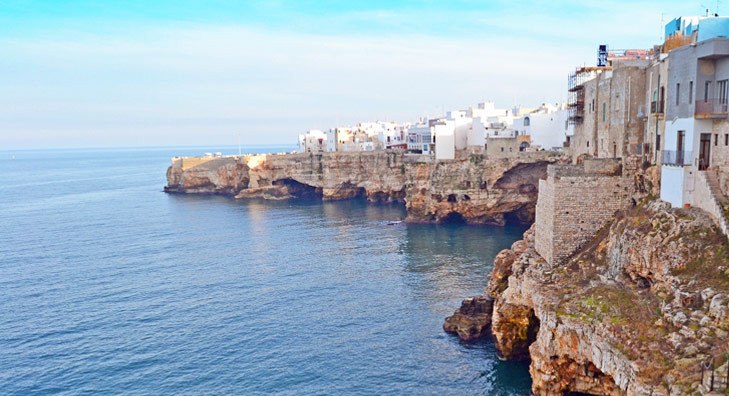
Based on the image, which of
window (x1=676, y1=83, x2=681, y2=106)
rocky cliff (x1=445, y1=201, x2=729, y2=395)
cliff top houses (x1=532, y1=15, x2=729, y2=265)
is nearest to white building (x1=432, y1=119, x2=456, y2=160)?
cliff top houses (x1=532, y1=15, x2=729, y2=265)

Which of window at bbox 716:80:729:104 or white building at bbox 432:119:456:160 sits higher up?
window at bbox 716:80:729:104

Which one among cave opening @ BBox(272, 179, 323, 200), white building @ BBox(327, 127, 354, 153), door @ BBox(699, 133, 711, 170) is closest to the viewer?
door @ BBox(699, 133, 711, 170)

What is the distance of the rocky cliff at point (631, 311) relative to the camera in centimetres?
2033

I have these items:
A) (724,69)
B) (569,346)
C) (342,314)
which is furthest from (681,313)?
(342,314)

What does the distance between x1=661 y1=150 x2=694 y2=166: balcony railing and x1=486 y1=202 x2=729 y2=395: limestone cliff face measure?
2.35m

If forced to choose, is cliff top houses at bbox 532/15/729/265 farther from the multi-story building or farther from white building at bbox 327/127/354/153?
white building at bbox 327/127/354/153

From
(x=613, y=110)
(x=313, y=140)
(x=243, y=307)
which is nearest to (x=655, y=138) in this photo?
(x=613, y=110)

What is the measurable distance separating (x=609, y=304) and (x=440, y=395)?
1010cm

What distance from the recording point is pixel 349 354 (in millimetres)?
35219

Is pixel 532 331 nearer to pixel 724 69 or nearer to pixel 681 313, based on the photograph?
pixel 681 313

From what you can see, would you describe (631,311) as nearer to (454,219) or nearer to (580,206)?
(580,206)

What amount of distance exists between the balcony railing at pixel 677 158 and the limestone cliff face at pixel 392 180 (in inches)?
1055

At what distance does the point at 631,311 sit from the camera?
2422 cm

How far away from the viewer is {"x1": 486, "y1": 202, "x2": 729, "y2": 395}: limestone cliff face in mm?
20438
